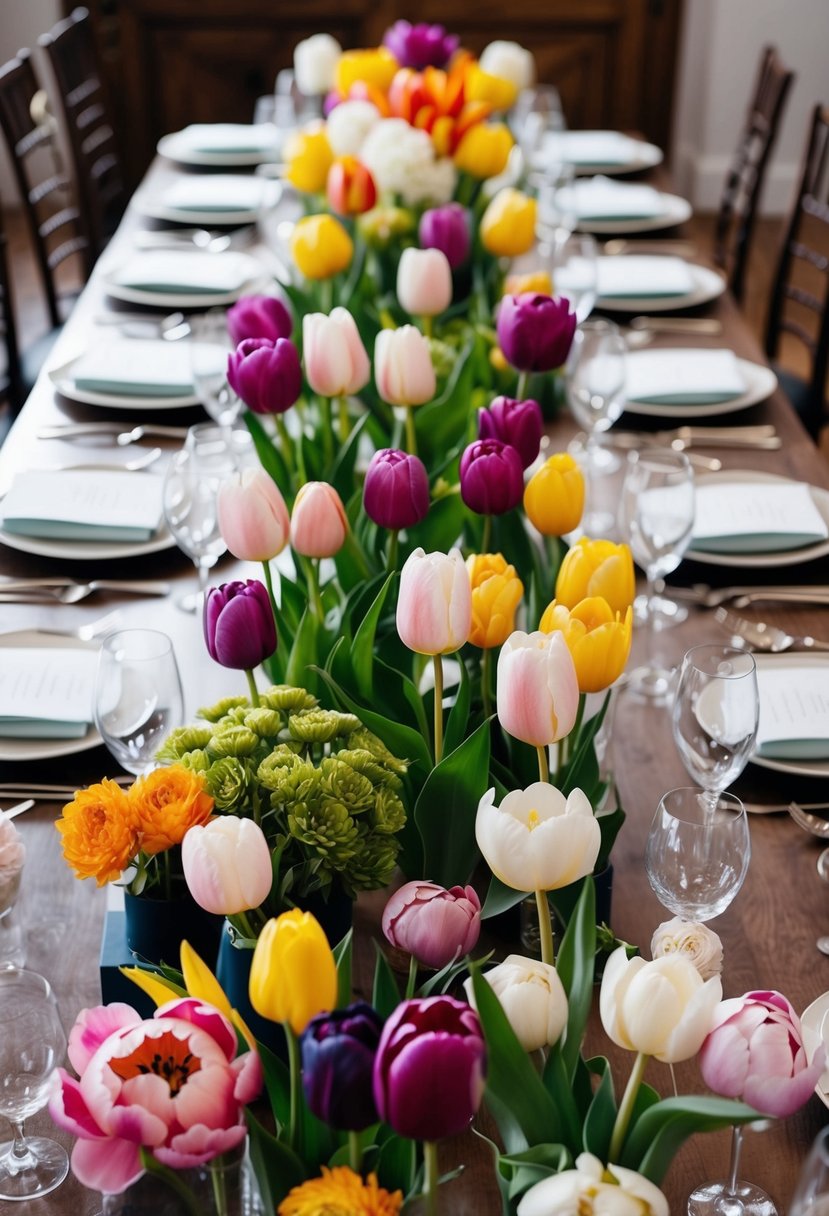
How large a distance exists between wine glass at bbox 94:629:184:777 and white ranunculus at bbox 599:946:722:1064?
0.48 metres

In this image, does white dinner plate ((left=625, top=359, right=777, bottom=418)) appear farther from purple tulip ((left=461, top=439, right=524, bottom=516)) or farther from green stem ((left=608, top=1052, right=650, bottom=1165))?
green stem ((left=608, top=1052, right=650, bottom=1165))

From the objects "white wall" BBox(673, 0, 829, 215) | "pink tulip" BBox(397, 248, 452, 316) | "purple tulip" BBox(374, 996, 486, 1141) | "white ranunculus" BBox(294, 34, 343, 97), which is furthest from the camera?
"white wall" BBox(673, 0, 829, 215)

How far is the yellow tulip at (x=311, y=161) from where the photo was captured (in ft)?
7.23

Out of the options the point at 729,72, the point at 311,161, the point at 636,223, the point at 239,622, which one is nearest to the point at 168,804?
the point at 239,622

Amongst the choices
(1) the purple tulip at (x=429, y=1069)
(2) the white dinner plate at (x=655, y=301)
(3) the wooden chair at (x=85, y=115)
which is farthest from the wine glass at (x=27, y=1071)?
(3) the wooden chair at (x=85, y=115)

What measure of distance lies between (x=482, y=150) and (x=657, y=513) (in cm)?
94

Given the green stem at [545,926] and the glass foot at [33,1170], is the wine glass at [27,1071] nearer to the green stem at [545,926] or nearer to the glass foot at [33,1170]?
the glass foot at [33,1170]

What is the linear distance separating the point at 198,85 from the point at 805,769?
4.27 m

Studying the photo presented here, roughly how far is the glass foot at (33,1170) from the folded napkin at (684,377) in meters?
1.45

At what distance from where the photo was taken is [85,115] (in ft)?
11.2

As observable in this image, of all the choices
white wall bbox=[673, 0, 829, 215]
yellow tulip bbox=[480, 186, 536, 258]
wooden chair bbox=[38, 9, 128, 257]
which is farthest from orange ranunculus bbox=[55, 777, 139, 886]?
white wall bbox=[673, 0, 829, 215]

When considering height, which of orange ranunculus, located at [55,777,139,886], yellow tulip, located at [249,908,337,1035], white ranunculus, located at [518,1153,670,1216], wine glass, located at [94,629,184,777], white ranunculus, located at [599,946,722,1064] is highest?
yellow tulip, located at [249,908,337,1035]

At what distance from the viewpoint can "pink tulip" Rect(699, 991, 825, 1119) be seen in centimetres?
70

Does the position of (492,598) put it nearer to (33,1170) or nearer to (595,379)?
(33,1170)
